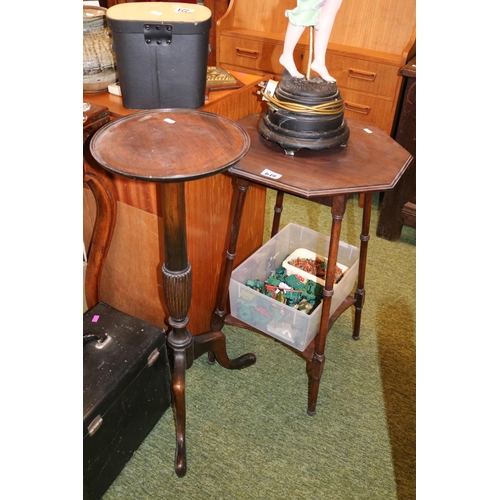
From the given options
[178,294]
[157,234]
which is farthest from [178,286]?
[157,234]

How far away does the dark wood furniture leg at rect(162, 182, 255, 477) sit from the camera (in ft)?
3.67

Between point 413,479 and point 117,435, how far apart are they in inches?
34.8

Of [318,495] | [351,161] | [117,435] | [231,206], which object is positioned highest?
[351,161]

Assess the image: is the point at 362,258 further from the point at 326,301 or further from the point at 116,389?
the point at 116,389

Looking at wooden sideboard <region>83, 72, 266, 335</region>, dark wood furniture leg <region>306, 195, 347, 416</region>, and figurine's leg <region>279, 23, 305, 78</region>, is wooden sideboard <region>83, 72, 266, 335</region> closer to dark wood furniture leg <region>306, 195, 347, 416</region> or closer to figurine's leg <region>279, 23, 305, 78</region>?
figurine's leg <region>279, 23, 305, 78</region>

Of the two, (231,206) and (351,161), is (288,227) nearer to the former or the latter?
(231,206)

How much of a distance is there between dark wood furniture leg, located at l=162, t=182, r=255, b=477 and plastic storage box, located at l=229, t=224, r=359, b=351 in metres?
0.18

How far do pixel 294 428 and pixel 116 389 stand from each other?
621mm

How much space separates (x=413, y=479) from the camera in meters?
1.43

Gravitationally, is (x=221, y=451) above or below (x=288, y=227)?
below

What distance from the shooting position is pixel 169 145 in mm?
1059

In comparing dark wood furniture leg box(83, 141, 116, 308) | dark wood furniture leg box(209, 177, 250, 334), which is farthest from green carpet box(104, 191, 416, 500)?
dark wood furniture leg box(83, 141, 116, 308)

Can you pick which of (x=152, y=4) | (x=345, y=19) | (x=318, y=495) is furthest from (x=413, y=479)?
(x=345, y=19)

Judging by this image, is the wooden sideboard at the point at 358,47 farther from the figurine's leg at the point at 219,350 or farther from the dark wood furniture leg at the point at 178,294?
the dark wood furniture leg at the point at 178,294
